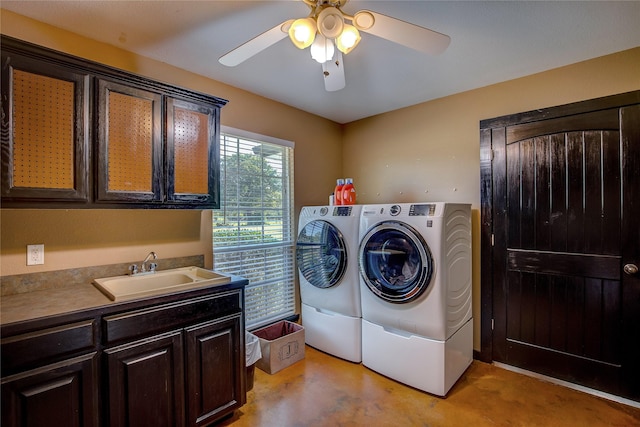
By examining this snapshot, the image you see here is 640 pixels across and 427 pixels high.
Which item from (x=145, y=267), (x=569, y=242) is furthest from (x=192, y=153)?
(x=569, y=242)

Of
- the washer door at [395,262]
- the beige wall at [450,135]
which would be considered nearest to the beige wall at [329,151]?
the beige wall at [450,135]

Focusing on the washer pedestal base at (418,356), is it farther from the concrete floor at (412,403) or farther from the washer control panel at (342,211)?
the washer control panel at (342,211)

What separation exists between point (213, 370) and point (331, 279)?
1.21m

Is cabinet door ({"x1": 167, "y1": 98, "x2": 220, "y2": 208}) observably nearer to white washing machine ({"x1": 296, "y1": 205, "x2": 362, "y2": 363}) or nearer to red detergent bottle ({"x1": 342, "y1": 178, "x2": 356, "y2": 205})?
white washing machine ({"x1": 296, "y1": 205, "x2": 362, "y2": 363})

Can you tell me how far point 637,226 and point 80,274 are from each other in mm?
3623

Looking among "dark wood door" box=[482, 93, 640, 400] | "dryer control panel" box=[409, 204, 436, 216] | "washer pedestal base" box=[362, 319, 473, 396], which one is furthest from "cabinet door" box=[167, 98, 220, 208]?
"dark wood door" box=[482, 93, 640, 400]

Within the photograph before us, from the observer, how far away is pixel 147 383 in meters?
1.58

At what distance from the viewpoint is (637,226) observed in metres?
2.03

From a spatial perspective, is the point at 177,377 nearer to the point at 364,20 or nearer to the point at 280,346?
the point at 280,346

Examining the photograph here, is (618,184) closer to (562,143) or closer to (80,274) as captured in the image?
(562,143)

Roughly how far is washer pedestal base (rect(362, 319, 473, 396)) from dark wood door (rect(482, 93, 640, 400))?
0.45 metres

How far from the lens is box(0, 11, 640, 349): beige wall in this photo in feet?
5.87

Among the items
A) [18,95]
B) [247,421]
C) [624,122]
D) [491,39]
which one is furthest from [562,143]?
[18,95]

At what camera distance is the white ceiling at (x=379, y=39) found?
1631 millimetres
